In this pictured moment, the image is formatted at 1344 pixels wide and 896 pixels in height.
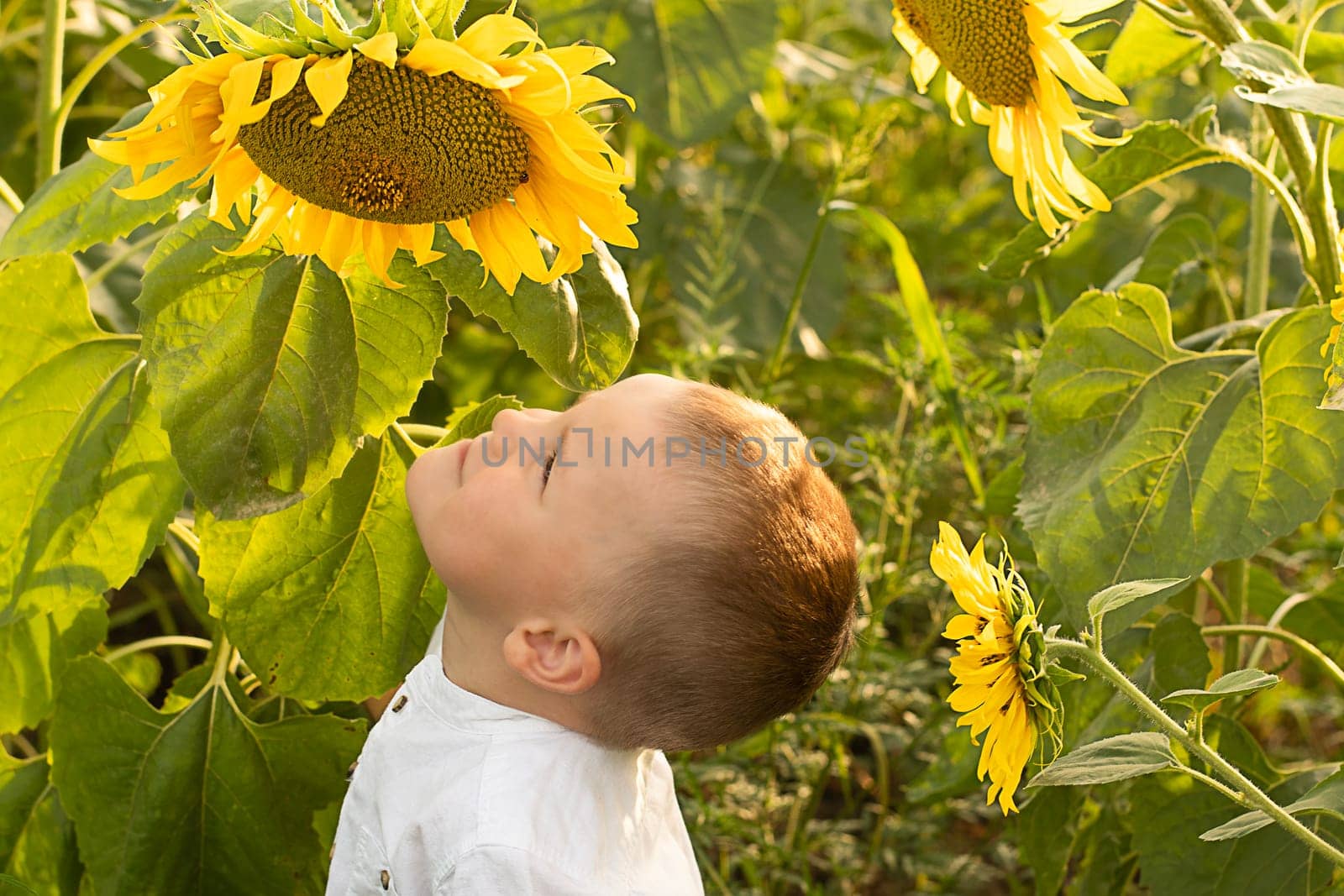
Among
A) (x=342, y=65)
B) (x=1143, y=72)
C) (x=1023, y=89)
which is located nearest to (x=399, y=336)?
(x=342, y=65)

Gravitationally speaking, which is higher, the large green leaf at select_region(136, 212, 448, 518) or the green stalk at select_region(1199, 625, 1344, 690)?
the large green leaf at select_region(136, 212, 448, 518)

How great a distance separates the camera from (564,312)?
0.97 m

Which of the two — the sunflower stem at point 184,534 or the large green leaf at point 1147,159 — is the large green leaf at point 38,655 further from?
the large green leaf at point 1147,159

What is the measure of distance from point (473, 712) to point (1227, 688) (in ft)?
1.67

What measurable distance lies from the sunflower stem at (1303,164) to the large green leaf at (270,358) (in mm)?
634

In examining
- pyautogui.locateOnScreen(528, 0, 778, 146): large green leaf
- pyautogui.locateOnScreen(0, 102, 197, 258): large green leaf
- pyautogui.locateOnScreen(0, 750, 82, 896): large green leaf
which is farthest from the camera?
pyautogui.locateOnScreen(528, 0, 778, 146): large green leaf

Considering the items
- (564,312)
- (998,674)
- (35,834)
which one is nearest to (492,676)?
(564,312)

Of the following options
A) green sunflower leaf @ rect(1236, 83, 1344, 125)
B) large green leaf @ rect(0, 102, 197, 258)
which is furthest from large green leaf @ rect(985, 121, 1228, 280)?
large green leaf @ rect(0, 102, 197, 258)

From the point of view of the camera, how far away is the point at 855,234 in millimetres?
2475

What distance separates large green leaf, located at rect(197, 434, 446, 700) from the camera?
1052 mm

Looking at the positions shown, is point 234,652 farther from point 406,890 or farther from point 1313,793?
point 1313,793

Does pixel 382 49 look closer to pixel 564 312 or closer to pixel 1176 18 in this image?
pixel 564 312

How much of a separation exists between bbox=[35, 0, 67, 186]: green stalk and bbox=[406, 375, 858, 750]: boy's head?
0.54 m

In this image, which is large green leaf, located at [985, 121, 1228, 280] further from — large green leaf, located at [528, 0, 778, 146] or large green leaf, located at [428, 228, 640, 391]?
large green leaf, located at [528, 0, 778, 146]
